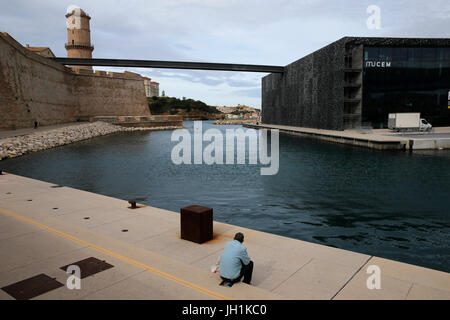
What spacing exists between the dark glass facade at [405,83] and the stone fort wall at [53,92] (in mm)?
47612

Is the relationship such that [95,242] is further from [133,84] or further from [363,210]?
[133,84]

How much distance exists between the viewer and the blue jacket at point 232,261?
19.0 ft

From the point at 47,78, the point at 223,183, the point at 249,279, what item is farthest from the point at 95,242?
the point at 47,78

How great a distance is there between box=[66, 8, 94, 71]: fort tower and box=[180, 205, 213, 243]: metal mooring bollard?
89.8m

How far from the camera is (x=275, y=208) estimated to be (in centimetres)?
1361

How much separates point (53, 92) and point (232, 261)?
64.5 meters

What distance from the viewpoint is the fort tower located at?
284 ft

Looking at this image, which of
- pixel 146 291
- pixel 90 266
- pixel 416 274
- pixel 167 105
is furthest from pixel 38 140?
pixel 167 105

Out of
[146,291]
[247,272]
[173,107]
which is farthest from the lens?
[173,107]

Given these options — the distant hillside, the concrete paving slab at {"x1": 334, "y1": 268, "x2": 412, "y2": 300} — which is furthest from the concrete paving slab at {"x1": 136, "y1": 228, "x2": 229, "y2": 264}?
the distant hillside

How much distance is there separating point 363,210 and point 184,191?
27.6 feet

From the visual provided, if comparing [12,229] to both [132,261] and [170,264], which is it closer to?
[132,261]

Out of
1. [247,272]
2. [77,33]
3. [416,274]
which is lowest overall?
[416,274]

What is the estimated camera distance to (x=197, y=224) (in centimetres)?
839
